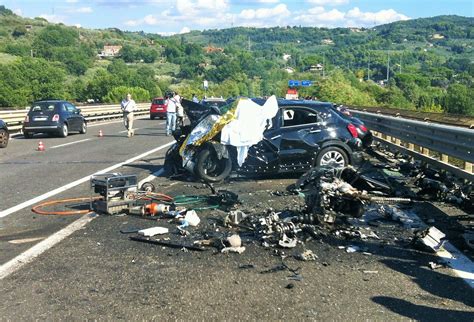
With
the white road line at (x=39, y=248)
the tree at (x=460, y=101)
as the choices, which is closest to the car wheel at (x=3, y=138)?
the white road line at (x=39, y=248)

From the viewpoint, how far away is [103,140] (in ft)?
69.2

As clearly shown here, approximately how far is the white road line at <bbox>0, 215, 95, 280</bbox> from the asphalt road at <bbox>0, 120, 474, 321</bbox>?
97mm

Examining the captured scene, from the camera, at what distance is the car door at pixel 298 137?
10.7 meters

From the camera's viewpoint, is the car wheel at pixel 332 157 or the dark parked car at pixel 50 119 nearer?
the car wheel at pixel 332 157

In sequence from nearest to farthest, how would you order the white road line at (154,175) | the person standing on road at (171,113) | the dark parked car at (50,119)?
the white road line at (154,175) < the person standing on road at (171,113) < the dark parked car at (50,119)

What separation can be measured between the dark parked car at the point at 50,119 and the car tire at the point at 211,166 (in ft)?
47.4

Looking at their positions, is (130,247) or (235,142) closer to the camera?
(130,247)

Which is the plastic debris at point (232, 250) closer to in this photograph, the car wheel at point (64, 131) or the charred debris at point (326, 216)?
the charred debris at point (326, 216)

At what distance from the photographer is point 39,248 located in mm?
6102

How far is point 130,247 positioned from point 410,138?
327 inches

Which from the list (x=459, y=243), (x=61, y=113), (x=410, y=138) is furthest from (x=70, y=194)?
(x=61, y=113)

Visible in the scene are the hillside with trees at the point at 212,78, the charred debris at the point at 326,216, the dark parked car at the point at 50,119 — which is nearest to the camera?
the charred debris at the point at 326,216

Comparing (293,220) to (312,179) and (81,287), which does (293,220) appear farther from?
(81,287)

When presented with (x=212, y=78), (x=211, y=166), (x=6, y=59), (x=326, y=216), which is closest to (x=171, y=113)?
(x=211, y=166)
